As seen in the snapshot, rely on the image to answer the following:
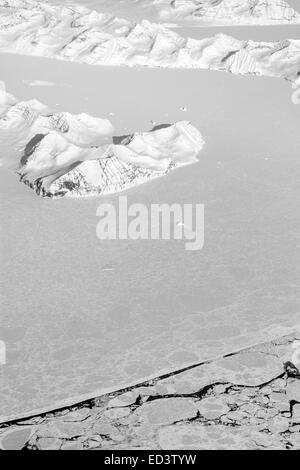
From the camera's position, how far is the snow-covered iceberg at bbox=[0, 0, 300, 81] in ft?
38.3

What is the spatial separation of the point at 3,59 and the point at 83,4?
21.3 feet

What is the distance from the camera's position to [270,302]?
4.79 m

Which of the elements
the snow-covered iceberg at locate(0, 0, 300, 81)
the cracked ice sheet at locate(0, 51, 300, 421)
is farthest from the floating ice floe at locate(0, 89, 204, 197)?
the snow-covered iceberg at locate(0, 0, 300, 81)

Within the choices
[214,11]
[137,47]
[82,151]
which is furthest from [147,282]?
[214,11]

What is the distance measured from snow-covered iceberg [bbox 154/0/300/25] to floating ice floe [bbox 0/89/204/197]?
319 inches

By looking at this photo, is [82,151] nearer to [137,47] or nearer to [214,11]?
[137,47]

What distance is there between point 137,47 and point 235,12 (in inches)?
182

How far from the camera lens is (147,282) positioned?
5039 mm

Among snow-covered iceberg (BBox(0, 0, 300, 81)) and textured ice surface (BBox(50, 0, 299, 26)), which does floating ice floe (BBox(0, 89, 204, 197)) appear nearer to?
snow-covered iceberg (BBox(0, 0, 300, 81))

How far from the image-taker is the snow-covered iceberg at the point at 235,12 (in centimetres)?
1527

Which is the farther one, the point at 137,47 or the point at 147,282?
the point at 137,47

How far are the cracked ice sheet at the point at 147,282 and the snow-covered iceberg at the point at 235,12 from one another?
26.4ft
